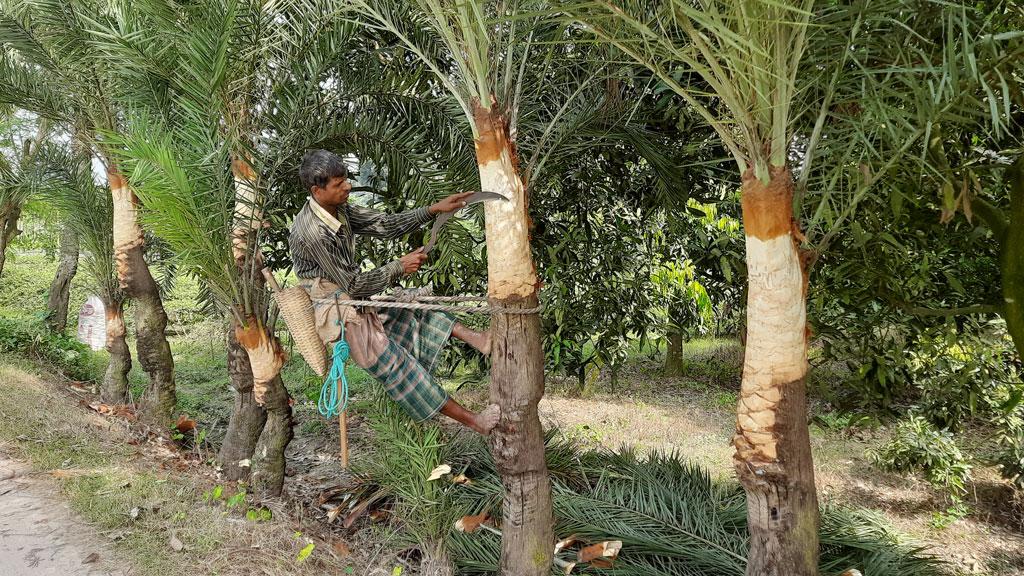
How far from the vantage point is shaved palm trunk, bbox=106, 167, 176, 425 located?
19.3ft

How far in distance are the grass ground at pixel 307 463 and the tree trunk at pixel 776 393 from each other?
2.84ft

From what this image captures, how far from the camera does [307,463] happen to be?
5.95 meters

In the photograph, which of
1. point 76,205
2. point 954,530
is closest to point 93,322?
point 76,205

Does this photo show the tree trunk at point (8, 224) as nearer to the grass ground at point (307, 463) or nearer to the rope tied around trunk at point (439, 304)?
the grass ground at point (307, 463)

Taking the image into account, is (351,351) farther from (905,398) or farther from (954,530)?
(905,398)

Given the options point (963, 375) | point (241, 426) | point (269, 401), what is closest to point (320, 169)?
point (269, 401)

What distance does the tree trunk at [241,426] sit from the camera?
4969mm

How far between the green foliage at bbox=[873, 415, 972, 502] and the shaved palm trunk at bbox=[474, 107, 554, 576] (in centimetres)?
361

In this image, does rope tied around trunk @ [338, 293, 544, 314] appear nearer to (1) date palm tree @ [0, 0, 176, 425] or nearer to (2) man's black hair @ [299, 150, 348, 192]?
(2) man's black hair @ [299, 150, 348, 192]

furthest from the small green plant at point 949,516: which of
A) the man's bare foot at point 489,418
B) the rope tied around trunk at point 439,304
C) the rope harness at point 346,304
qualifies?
the man's bare foot at point 489,418

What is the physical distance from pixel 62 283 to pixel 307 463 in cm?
544

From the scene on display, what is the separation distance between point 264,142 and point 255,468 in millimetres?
2140

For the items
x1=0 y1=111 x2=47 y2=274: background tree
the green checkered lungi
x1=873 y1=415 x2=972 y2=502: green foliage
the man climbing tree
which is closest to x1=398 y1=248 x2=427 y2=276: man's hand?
the man climbing tree

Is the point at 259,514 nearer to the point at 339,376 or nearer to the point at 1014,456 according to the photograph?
the point at 339,376
